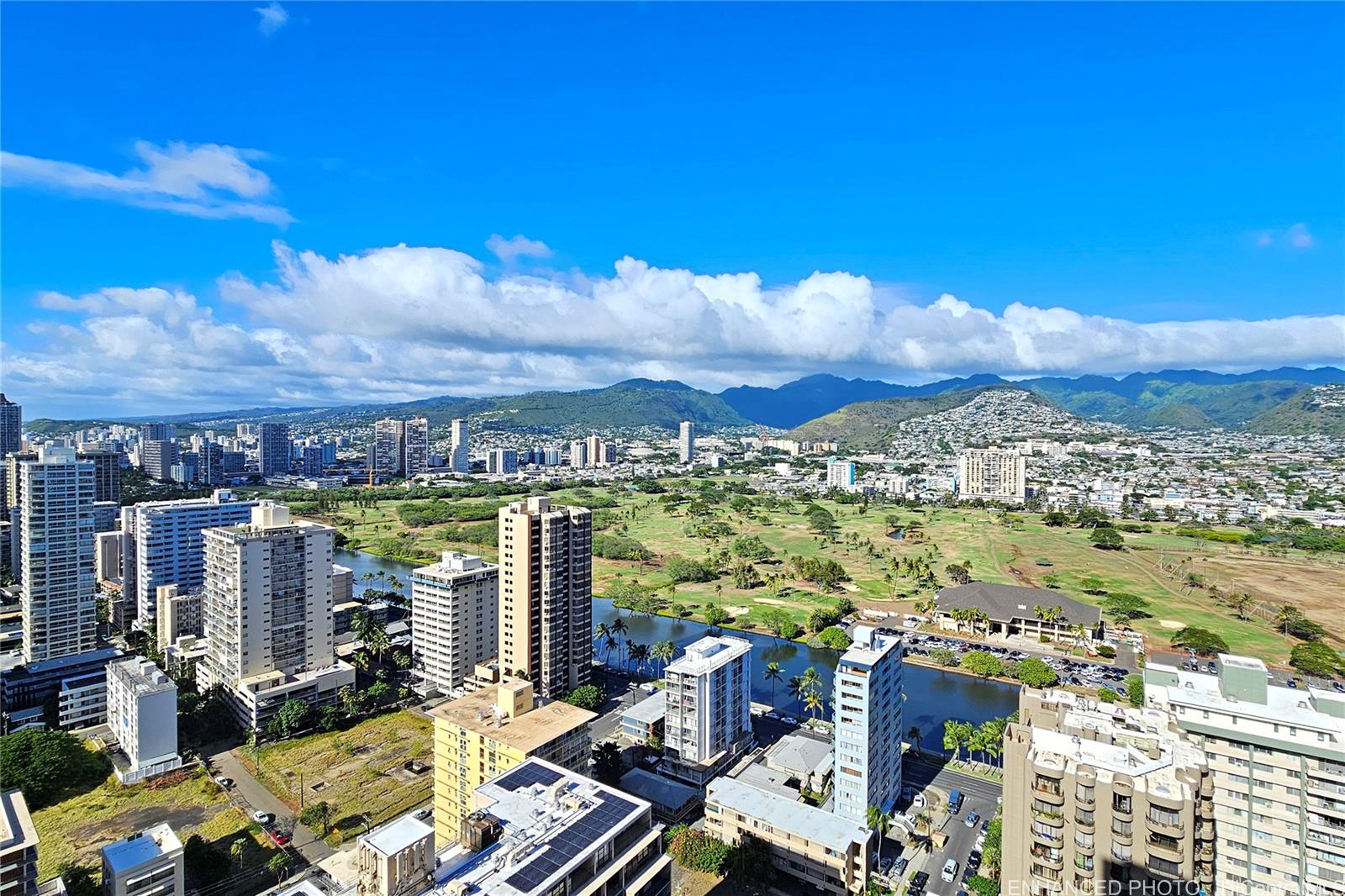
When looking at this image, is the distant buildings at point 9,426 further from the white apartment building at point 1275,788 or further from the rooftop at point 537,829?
the white apartment building at point 1275,788

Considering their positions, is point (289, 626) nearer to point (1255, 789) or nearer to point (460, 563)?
point (460, 563)

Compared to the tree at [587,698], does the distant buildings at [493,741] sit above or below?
above

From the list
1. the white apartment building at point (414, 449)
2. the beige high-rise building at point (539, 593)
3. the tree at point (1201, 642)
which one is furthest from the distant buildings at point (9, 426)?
the tree at point (1201, 642)

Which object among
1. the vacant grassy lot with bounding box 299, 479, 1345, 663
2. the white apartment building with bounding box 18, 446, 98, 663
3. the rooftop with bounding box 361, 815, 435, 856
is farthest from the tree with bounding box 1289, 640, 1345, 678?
the white apartment building with bounding box 18, 446, 98, 663

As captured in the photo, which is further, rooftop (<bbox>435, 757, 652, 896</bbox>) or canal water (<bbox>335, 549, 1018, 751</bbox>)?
canal water (<bbox>335, 549, 1018, 751</bbox>)

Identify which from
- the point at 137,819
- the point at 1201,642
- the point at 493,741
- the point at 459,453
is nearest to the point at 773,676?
the point at 493,741

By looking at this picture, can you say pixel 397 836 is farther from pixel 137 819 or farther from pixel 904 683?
pixel 904 683

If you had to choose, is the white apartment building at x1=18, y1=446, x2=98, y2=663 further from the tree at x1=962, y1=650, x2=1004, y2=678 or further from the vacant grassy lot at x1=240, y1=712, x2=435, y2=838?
the tree at x1=962, y1=650, x2=1004, y2=678
